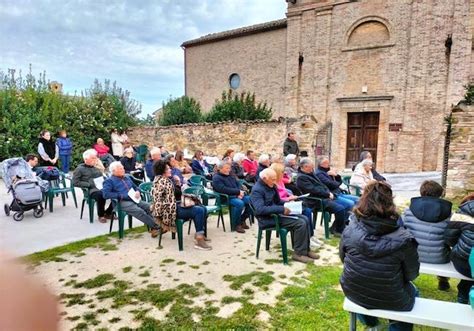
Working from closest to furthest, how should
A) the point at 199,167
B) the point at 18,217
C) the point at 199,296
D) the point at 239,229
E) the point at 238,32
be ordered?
the point at 199,296, the point at 239,229, the point at 18,217, the point at 199,167, the point at 238,32

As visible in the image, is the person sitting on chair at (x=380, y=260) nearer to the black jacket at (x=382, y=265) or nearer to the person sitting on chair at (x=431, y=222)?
the black jacket at (x=382, y=265)

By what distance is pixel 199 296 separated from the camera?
143 inches

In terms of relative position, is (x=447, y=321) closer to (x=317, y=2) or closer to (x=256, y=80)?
(x=317, y=2)

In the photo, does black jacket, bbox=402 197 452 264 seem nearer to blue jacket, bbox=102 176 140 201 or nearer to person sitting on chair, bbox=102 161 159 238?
person sitting on chair, bbox=102 161 159 238

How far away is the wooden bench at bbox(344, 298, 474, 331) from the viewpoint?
2.47 meters

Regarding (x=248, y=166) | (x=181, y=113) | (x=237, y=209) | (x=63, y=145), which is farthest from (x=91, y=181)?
(x=181, y=113)

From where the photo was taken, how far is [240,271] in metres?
4.31

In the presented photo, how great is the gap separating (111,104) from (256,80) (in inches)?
327

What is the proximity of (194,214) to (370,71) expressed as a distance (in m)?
13.2

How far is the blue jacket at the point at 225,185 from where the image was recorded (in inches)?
238

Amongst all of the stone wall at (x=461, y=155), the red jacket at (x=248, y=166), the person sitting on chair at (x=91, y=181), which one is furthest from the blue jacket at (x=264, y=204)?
the stone wall at (x=461, y=155)

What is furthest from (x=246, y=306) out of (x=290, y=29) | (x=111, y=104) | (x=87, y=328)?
(x=290, y=29)

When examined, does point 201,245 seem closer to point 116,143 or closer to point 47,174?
point 47,174

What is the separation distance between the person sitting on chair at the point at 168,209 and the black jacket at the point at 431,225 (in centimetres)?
284
